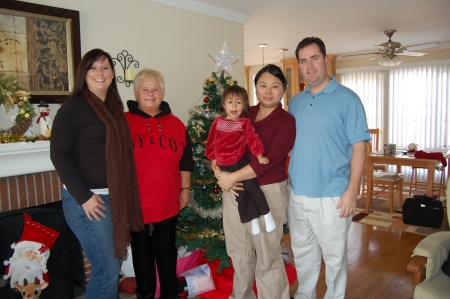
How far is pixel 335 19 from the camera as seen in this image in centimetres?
426

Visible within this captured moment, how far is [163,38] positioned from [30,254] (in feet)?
7.37

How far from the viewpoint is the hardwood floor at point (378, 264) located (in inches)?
101

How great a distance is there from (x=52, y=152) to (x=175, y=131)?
68cm

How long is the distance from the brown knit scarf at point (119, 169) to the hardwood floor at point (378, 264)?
161 cm

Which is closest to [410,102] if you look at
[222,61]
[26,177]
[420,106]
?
[420,106]

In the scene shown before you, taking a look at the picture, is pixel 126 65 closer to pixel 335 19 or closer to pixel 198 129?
pixel 198 129

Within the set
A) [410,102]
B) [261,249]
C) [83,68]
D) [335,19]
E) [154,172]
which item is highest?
[335,19]

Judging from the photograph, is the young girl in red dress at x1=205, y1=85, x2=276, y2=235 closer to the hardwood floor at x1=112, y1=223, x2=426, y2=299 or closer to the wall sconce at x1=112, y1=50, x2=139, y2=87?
the hardwood floor at x1=112, y1=223, x2=426, y2=299

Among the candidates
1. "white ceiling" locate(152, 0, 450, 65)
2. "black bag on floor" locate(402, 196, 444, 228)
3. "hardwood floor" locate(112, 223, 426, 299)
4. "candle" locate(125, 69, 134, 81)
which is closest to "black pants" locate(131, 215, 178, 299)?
"hardwood floor" locate(112, 223, 426, 299)

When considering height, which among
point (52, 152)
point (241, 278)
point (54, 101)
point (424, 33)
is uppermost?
point (424, 33)

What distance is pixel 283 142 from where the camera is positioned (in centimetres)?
170

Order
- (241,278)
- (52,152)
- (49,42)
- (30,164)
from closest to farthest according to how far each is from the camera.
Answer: (52,152), (241,278), (30,164), (49,42)

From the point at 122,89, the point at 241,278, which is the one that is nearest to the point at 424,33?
the point at 122,89

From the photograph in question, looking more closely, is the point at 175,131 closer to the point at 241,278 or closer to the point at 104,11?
the point at 241,278
